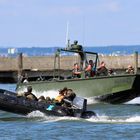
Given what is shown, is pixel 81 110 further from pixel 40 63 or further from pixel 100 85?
pixel 40 63

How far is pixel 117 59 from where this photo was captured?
59.5 metres

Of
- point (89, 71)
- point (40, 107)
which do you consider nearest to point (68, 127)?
point (40, 107)

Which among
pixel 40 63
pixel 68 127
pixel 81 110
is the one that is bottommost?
pixel 68 127

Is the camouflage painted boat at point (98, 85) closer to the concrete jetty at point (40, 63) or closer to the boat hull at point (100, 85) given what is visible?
the boat hull at point (100, 85)

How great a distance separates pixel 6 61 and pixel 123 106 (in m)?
28.0

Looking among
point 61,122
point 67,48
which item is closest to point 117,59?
point 67,48

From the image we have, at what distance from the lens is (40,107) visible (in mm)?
26766

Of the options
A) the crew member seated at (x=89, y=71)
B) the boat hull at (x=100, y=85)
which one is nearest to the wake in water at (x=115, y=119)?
the boat hull at (x=100, y=85)

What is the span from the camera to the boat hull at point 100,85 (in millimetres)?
32906

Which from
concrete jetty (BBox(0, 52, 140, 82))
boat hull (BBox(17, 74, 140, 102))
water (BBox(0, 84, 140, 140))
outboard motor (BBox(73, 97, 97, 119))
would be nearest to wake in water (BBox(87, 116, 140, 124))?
A: water (BBox(0, 84, 140, 140))

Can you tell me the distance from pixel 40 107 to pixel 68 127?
2.62m

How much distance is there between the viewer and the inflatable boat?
26.6 metres

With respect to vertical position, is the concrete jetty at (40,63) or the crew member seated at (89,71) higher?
the crew member seated at (89,71)

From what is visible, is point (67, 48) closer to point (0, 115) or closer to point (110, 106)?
point (110, 106)
